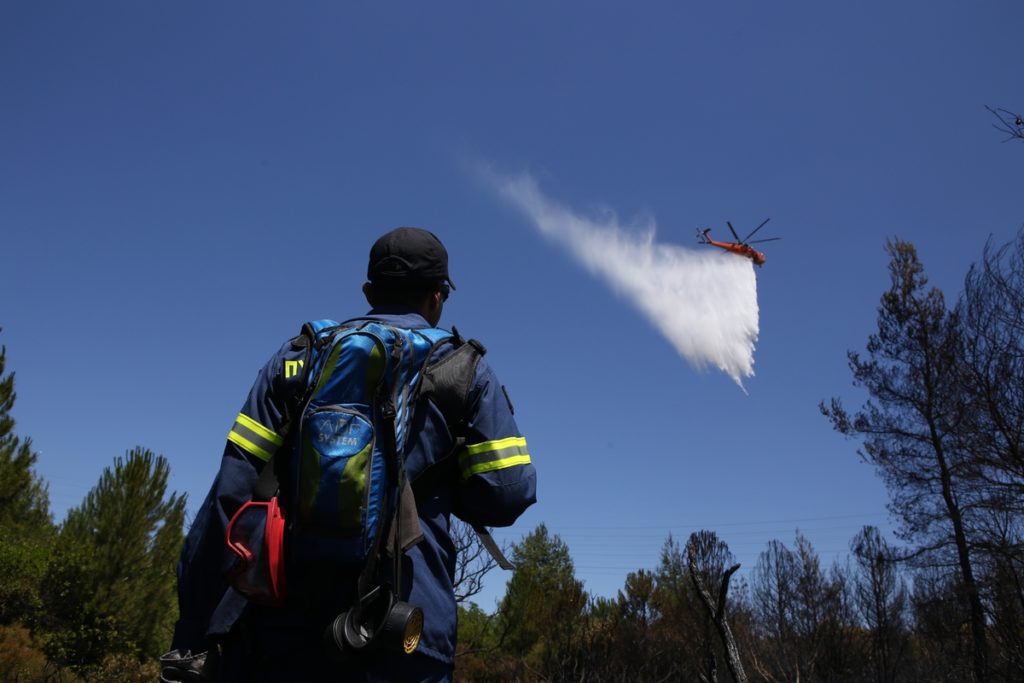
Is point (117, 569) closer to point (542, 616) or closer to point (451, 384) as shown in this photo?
point (542, 616)

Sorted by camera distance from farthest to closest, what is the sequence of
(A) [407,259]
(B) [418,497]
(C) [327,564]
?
1. (A) [407,259]
2. (B) [418,497]
3. (C) [327,564]

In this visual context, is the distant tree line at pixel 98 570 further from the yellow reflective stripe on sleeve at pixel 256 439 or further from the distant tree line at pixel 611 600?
the yellow reflective stripe on sleeve at pixel 256 439

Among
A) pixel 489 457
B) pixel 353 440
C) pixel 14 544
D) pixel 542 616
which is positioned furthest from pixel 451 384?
pixel 14 544

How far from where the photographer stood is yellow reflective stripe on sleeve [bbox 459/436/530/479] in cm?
196

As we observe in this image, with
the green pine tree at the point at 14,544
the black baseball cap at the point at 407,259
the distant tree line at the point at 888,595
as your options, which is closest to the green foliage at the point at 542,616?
the distant tree line at the point at 888,595

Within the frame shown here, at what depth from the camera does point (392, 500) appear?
176 centimetres

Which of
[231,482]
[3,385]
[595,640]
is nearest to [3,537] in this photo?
[3,385]

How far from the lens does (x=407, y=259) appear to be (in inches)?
89.1

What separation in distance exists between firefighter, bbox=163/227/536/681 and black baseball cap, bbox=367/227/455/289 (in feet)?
0.46

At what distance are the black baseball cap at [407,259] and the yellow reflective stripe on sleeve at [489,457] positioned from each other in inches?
23.2

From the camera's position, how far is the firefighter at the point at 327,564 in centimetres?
171

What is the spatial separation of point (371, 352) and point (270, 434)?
1.28ft

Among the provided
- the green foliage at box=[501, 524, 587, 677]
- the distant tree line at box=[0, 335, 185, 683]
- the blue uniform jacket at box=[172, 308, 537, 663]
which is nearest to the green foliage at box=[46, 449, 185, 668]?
the distant tree line at box=[0, 335, 185, 683]

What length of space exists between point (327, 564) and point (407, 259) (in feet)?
3.16
